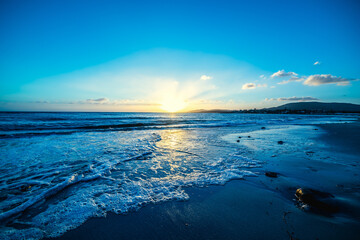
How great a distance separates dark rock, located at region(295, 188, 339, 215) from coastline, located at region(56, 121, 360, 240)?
0.40 ft

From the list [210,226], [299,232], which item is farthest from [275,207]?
[210,226]

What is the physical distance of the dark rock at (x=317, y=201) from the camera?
272 cm

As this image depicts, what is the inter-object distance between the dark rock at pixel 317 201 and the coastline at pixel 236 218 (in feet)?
0.40

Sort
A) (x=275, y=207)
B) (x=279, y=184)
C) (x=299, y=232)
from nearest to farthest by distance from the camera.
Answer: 1. (x=299, y=232)
2. (x=275, y=207)
3. (x=279, y=184)

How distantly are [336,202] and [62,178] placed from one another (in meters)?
6.75

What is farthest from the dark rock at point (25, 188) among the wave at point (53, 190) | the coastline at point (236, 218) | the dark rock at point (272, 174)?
the dark rock at point (272, 174)

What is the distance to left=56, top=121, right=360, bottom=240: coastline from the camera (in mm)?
2244

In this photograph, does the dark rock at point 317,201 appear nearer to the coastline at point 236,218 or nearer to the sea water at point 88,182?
the coastline at point 236,218

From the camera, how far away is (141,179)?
429cm

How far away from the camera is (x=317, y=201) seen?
2863 mm

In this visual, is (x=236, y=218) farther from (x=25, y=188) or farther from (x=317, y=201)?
(x=25, y=188)

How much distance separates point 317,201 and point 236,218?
5.66 ft

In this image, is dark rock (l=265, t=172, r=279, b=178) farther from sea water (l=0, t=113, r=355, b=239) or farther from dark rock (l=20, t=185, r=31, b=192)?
dark rock (l=20, t=185, r=31, b=192)

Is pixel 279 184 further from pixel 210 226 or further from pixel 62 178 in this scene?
pixel 62 178
